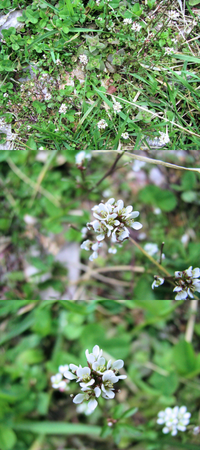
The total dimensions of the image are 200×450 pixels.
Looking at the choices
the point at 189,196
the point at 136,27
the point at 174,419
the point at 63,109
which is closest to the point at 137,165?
the point at 189,196

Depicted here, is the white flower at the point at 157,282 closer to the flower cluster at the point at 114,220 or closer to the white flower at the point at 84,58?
the flower cluster at the point at 114,220

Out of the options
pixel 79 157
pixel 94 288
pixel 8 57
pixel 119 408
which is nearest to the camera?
pixel 119 408

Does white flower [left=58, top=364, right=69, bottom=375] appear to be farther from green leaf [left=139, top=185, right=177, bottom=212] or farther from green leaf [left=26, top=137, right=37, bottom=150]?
green leaf [left=26, top=137, right=37, bottom=150]

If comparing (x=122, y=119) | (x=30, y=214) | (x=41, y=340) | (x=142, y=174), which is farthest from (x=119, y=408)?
(x=122, y=119)

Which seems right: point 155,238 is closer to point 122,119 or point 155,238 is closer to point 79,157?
point 79,157

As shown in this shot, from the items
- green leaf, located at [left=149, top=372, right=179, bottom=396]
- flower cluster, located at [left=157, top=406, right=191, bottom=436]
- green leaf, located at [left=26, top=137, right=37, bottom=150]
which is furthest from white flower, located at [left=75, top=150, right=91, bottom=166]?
flower cluster, located at [left=157, top=406, right=191, bottom=436]

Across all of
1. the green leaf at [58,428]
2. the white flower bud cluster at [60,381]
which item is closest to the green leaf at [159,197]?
the white flower bud cluster at [60,381]

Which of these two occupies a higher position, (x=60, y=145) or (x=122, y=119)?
(x=122, y=119)
